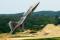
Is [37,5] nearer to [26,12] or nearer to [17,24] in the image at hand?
[26,12]

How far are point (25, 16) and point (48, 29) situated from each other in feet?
21.7

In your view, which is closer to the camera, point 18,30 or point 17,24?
point 17,24

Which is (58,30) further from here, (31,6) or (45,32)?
(31,6)

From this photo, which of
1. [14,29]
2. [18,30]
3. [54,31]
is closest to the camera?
[54,31]

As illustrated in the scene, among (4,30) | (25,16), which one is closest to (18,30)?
(4,30)

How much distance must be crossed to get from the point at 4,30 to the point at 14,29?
9.17m

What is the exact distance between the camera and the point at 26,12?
65.7m

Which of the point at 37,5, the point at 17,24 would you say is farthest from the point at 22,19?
the point at 37,5

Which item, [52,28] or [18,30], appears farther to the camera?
[18,30]

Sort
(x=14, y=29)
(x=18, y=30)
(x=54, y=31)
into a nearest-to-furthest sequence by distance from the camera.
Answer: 1. (x=54, y=31)
2. (x=14, y=29)
3. (x=18, y=30)

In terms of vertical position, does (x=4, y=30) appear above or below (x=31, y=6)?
below

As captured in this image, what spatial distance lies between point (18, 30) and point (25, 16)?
32.7 ft

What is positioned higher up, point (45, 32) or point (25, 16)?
point (25, 16)

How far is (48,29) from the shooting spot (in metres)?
65.9
